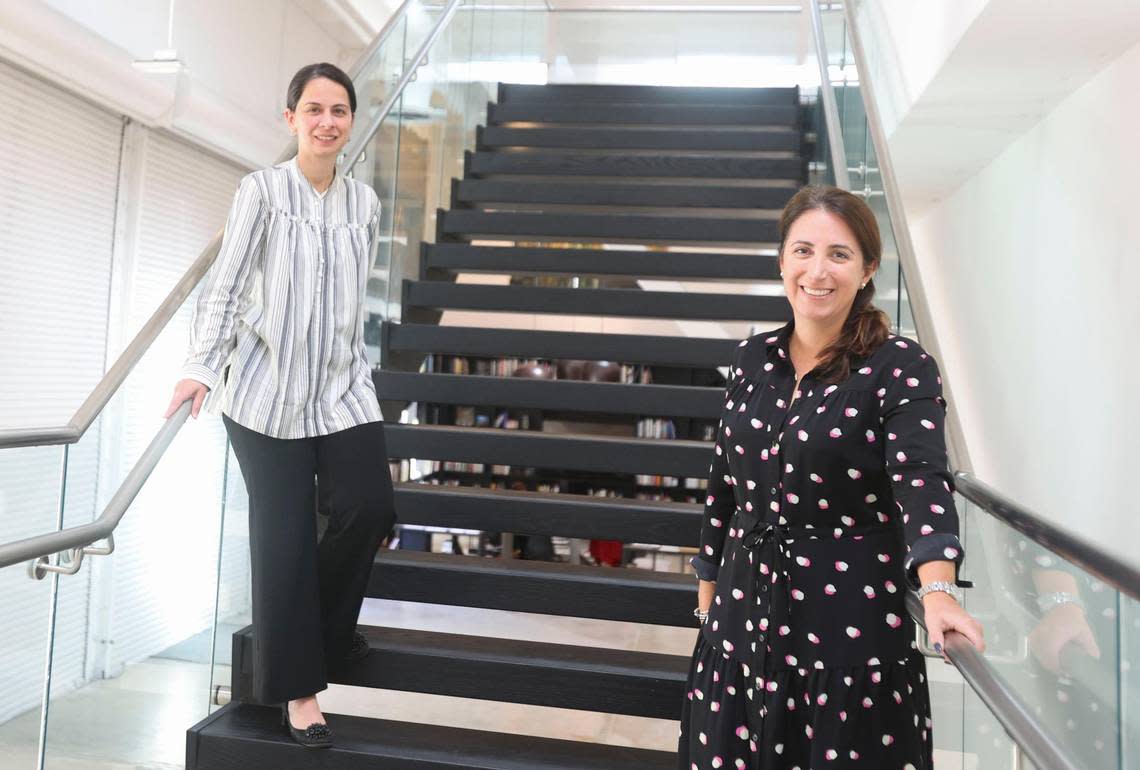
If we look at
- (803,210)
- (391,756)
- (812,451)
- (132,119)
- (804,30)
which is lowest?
(391,756)

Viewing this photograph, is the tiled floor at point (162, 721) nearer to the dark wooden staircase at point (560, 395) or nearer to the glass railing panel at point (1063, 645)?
the dark wooden staircase at point (560, 395)

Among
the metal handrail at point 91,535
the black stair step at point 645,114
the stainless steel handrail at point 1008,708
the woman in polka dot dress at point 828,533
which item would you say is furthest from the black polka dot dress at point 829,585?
the black stair step at point 645,114

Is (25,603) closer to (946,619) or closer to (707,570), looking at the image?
(707,570)

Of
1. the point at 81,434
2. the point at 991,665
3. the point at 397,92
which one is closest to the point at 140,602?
the point at 81,434

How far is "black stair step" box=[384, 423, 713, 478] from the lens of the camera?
3162 mm

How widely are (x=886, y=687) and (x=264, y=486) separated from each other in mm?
1399

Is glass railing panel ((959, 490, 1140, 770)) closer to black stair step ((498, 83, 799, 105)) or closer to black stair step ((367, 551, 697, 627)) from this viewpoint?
black stair step ((367, 551, 697, 627))

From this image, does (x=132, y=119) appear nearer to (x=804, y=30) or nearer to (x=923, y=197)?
(x=923, y=197)

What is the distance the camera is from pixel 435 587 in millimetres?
2775

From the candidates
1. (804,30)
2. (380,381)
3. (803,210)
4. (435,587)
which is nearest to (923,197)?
(804,30)

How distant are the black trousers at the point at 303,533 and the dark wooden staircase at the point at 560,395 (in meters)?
0.10

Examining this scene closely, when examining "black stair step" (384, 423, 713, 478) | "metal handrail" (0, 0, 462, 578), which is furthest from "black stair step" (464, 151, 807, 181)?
"metal handrail" (0, 0, 462, 578)

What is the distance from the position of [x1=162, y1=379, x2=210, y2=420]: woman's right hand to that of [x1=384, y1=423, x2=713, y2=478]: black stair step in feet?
4.04

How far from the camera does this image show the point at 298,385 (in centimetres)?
217
